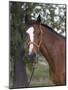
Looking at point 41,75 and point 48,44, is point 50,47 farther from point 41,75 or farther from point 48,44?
point 41,75

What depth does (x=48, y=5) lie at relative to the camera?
2.05 metres

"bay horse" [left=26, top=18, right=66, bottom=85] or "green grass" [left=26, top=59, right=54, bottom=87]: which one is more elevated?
"bay horse" [left=26, top=18, right=66, bottom=85]

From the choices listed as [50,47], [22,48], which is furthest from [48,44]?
[22,48]

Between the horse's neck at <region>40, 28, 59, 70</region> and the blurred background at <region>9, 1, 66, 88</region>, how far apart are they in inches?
1.8

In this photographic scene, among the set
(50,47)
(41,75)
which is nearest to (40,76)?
(41,75)

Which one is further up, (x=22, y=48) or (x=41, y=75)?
(x=22, y=48)

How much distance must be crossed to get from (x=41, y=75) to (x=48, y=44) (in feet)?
0.92

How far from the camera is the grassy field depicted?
202 cm

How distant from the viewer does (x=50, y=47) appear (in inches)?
81.4

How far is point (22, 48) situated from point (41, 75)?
0.95ft

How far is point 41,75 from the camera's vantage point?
203cm

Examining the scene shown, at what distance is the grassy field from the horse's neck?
0.06 meters

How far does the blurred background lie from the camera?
77.9 inches

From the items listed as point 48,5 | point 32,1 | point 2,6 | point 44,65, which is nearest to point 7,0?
point 2,6
